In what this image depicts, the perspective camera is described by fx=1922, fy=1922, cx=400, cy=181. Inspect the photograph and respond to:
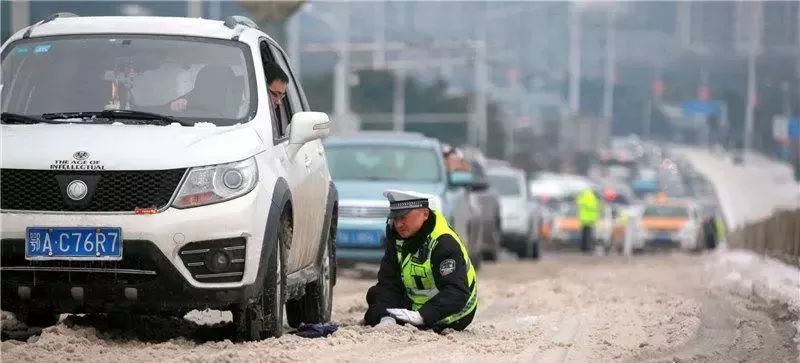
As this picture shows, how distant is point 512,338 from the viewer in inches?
417

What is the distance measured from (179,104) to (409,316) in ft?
5.90

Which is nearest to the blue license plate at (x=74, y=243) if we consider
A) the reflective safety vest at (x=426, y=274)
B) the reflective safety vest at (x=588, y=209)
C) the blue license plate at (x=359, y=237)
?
the reflective safety vest at (x=426, y=274)

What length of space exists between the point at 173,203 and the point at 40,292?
0.78 metres

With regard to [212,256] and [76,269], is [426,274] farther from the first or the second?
[76,269]

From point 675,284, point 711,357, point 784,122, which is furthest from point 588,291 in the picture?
point 784,122

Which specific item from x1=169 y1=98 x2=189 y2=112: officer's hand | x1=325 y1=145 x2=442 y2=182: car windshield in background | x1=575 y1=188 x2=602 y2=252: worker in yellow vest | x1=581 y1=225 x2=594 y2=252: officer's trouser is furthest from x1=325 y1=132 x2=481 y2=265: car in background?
x1=581 y1=225 x2=594 y2=252: officer's trouser

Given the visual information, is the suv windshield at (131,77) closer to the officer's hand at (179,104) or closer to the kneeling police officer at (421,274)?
the officer's hand at (179,104)

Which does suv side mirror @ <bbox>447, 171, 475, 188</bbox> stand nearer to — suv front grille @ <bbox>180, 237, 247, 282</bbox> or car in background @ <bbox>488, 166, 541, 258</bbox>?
suv front grille @ <bbox>180, 237, 247, 282</bbox>

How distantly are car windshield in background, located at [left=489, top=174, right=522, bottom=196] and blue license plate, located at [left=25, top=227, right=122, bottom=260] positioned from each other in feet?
88.0

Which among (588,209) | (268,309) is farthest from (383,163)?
(588,209)

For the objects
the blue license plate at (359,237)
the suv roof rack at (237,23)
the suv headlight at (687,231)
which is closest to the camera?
the suv roof rack at (237,23)

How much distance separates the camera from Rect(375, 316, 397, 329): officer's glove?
1056 centimetres

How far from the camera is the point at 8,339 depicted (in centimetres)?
1005

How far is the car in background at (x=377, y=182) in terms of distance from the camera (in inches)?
760
